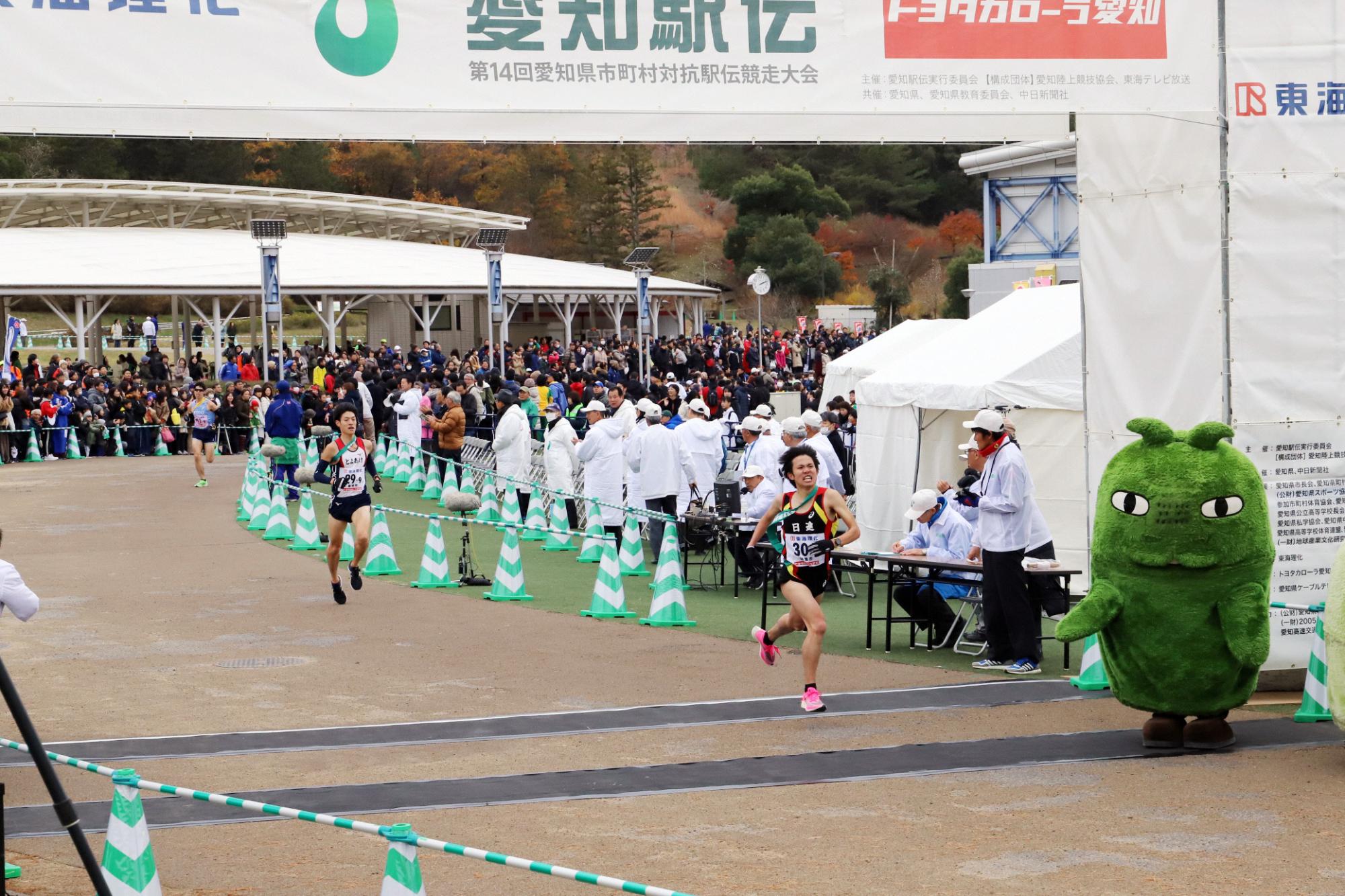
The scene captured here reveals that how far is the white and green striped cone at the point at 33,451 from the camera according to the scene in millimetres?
32062

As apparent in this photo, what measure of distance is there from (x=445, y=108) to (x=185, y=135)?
151cm

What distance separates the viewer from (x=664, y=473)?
17672 mm

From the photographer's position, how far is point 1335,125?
9883 mm

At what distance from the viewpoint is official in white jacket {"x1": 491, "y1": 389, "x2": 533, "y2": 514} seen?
20.1 m

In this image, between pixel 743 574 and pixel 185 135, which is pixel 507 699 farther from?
pixel 743 574

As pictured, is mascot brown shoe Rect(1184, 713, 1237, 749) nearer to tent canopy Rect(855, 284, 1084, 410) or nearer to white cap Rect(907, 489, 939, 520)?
white cap Rect(907, 489, 939, 520)

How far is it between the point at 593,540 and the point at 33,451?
61.0 ft

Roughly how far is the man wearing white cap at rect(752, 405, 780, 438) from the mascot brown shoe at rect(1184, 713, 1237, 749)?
761cm

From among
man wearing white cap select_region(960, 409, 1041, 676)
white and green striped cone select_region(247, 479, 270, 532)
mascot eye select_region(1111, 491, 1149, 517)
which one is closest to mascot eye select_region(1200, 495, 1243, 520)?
mascot eye select_region(1111, 491, 1149, 517)

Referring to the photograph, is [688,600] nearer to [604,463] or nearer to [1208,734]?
[604,463]

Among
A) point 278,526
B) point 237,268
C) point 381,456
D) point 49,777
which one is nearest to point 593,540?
point 278,526

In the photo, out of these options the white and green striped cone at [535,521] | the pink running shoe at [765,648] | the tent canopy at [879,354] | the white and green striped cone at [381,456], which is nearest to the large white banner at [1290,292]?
the pink running shoe at [765,648]

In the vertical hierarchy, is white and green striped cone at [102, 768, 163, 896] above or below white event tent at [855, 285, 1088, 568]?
below

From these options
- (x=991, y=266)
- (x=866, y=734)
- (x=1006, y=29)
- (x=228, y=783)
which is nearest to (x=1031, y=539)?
(x=866, y=734)
